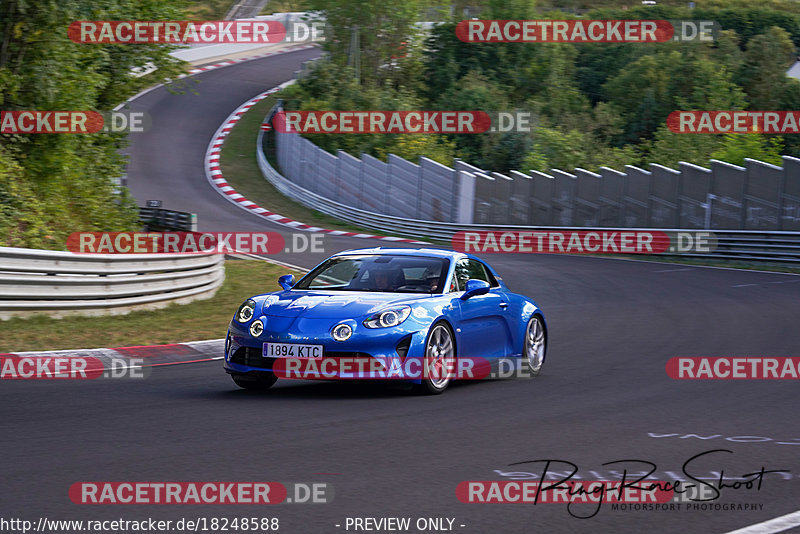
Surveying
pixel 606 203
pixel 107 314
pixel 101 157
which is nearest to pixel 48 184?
pixel 101 157

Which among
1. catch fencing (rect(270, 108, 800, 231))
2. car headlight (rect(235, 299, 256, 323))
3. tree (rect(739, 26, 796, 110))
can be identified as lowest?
car headlight (rect(235, 299, 256, 323))

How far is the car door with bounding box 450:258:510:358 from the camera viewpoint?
9884mm

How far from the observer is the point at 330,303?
9.19 meters

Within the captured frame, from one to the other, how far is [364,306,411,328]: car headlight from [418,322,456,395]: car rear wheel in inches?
12.3

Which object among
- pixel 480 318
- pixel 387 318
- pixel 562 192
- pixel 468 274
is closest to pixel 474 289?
pixel 480 318

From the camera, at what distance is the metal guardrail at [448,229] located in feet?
85.7

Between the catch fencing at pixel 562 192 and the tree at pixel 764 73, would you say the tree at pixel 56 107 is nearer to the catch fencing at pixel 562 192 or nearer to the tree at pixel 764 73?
the catch fencing at pixel 562 192

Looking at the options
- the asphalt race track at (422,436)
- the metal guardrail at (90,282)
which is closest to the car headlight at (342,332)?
the asphalt race track at (422,436)

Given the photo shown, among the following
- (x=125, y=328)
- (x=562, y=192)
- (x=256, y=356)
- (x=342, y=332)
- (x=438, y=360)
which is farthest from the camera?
(x=562, y=192)

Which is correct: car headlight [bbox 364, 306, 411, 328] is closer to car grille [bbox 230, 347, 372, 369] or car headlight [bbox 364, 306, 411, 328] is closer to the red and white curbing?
car grille [bbox 230, 347, 372, 369]

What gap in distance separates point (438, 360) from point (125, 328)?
19.9 feet

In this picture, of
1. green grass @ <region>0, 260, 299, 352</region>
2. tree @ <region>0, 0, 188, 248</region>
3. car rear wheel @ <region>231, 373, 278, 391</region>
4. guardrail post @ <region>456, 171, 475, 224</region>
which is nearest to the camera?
car rear wheel @ <region>231, 373, 278, 391</region>

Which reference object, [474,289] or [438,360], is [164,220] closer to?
[474,289]

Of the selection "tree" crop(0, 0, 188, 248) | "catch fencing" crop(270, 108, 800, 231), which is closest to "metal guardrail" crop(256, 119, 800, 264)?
"catch fencing" crop(270, 108, 800, 231)
